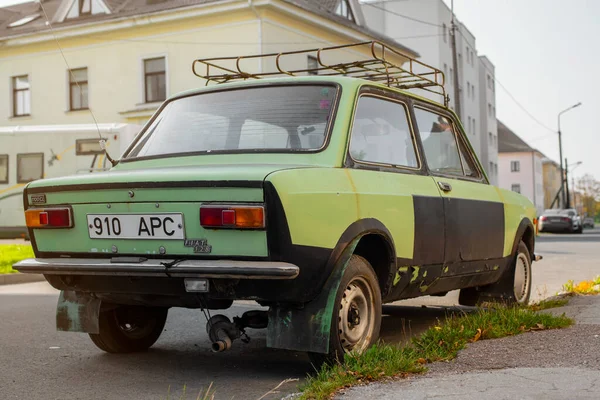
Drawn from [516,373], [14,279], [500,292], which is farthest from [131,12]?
[516,373]

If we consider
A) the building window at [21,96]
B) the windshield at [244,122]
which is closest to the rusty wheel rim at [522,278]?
the windshield at [244,122]

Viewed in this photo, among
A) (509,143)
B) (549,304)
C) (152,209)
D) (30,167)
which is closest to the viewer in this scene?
(152,209)

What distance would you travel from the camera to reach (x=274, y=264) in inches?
178

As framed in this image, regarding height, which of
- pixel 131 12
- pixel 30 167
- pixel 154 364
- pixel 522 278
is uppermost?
pixel 131 12

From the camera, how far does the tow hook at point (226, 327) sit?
483 cm

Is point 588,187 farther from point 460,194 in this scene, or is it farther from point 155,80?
point 460,194

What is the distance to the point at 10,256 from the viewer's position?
1480 centimetres

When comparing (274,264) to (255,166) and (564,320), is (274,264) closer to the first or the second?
(255,166)

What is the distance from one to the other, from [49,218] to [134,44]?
2746cm

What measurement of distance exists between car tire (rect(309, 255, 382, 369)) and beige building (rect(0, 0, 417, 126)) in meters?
23.6

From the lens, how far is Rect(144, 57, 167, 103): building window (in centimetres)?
3125

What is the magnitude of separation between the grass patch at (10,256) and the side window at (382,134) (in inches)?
327

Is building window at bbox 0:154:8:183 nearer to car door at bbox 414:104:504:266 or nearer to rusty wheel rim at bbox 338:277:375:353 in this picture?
car door at bbox 414:104:504:266

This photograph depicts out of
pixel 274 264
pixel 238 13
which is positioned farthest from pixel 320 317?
pixel 238 13
